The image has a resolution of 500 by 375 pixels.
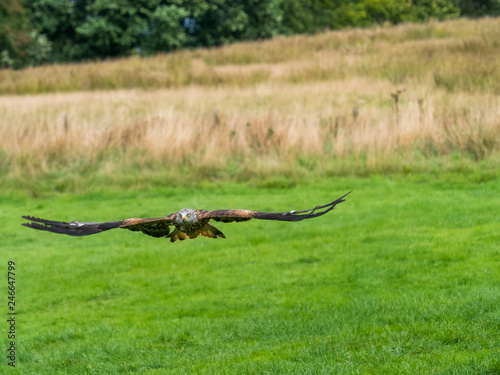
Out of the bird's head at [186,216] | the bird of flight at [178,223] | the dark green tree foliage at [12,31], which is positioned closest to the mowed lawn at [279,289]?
the bird of flight at [178,223]

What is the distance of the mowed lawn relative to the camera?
20.2 feet

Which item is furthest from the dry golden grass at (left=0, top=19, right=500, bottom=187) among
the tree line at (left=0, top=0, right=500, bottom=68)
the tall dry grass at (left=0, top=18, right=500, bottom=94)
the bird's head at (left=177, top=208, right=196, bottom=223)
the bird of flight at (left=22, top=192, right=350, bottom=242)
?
the bird's head at (left=177, top=208, right=196, bottom=223)

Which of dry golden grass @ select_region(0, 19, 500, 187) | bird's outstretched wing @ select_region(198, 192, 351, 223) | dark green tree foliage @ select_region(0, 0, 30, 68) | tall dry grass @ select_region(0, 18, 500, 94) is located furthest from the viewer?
dark green tree foliage @ select_region(0, 0, 30, 68)

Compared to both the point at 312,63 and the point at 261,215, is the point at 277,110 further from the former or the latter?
the point at 261,215

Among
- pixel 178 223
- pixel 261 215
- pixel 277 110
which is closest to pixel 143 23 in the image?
pixel 277 110

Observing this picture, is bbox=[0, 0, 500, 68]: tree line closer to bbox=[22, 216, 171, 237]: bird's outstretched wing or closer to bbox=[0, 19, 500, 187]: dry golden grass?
bbox=[0, 19, 500, 187]: dry golden grass

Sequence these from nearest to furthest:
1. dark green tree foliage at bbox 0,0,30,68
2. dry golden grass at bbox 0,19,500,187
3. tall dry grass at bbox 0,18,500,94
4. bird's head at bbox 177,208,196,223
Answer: bird's head at bbox 177,208,196,223, dry golden grass at bbox 0,19,500,187, tall dry grass at bbox 0,18,500,94, dark green tree foliage at bbox 0,0,30,68

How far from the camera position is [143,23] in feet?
123

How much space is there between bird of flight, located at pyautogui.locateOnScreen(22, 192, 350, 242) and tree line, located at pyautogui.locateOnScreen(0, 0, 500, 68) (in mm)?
33792

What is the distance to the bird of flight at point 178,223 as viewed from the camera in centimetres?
331

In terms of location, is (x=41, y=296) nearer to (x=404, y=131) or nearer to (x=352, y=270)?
(x=352, y=270)

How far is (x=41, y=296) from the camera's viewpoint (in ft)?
29.7

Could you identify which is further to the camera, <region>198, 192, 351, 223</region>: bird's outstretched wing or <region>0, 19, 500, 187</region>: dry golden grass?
<region>0, 19, 500, 187</region>: dry golden grass

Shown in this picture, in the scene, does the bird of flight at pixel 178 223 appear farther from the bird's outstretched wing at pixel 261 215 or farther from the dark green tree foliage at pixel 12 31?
the dark green tree foliage at pixel 12 31
